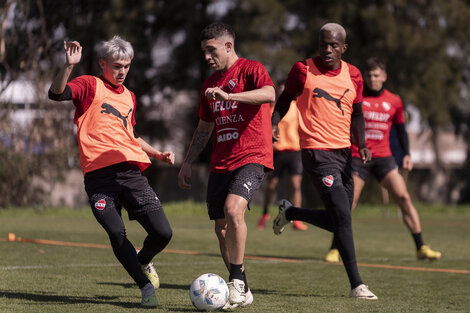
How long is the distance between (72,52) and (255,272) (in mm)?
3532

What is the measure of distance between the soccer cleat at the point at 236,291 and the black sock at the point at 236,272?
0.16ft

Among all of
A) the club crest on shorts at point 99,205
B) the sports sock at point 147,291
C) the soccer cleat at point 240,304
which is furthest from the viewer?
the club crest on shorts at point 99,205

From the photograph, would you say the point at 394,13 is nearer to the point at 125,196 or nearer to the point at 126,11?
the point at 126,11

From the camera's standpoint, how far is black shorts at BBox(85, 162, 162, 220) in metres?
6.06

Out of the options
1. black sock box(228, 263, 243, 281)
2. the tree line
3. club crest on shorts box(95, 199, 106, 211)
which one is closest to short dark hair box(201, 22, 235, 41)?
club crest on shorts box(95, 199, 106, 211)

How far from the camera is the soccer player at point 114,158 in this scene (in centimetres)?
605

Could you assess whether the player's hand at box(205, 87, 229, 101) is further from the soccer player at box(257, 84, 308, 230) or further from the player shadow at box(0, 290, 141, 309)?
the soccer player at box(257, 84, 308, 230)

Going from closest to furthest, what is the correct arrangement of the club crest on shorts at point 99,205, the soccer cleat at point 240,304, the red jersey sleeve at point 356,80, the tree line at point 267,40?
the soccer cleat at point 240,304
the club crest on shorts at point 99,205
the red jersey sleeve at point 356,80
the tree line at point 267,40

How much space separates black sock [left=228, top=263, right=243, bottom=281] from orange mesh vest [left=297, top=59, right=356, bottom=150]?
1562 millimetres

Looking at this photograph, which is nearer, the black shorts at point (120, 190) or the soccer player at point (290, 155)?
the black shorts at point (120, 190)

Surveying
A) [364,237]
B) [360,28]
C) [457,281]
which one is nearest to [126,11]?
[360,28]

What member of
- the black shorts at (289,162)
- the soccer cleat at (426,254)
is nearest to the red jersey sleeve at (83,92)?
the soccer cleat at (426,254)

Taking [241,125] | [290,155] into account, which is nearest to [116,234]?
[241,125]

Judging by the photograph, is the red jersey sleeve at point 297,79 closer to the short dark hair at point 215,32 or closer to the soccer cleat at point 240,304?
the short dark hair at point 215,32
